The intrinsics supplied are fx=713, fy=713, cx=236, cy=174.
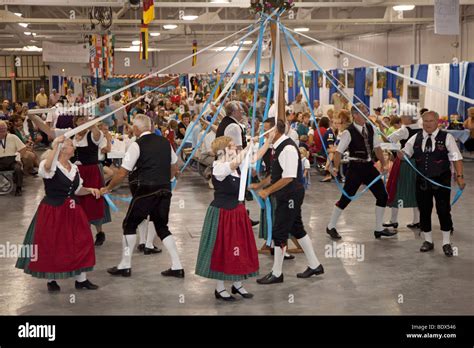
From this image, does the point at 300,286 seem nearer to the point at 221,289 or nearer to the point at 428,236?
the point at 221,289

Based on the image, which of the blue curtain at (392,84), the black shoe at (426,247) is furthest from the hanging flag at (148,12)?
the blue curtain at (392,84)

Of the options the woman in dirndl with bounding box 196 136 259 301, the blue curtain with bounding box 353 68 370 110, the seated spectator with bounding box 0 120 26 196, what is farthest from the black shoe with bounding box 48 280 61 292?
the blue curtain with bounding box 353 68 370 110

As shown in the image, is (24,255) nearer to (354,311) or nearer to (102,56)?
(354,311)

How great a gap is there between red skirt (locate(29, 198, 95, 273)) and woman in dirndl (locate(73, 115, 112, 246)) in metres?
1.60

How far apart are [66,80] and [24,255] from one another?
2164 centimetres

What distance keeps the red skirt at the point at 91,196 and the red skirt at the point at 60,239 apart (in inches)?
64.0

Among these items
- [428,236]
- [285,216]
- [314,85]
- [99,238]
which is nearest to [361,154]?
[428,236]

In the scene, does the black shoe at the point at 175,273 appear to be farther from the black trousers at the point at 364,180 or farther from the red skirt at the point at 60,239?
the black trousers at the point at 364,180

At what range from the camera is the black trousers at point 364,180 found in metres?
7.33

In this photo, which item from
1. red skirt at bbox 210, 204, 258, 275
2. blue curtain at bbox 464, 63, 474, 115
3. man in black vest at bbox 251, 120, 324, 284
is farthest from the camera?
blue curtain at bbox 464, 63, 474, 115

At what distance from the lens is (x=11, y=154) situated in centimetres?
1093

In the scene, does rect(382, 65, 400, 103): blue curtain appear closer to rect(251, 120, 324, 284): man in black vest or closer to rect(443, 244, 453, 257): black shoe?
rect(443, 244, 453, 257): black shoe

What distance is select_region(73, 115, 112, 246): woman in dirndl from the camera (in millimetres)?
7055

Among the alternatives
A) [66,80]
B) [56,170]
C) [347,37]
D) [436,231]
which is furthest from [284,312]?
[66,80]
